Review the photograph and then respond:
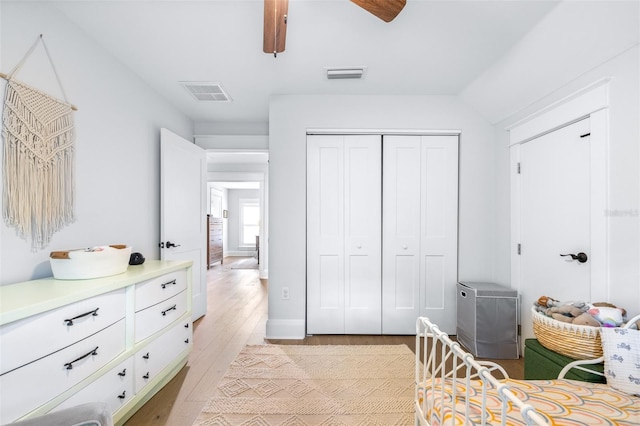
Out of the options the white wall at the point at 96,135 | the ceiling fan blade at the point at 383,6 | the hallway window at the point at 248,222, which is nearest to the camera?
the ceiling fan blade at the point at 383,6

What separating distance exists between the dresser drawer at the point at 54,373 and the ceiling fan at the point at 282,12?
1.81 m

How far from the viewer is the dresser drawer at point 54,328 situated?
1.09 metres

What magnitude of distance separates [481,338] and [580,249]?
1.08m

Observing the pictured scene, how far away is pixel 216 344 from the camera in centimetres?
275

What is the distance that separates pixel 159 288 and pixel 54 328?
722mm

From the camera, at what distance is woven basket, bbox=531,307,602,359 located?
5.00ft

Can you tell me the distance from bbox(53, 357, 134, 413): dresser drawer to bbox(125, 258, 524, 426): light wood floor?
21cm

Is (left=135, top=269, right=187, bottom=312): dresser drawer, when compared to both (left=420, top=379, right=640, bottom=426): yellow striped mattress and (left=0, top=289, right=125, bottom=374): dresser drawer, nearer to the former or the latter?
(left=0, top=289, right=125, bottom=374): dresser drawer

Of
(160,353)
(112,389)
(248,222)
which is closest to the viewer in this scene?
(112,389)

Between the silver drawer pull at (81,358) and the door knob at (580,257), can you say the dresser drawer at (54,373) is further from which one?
the door knob at (580,257)

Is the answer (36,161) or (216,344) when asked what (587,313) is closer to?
(216,344)

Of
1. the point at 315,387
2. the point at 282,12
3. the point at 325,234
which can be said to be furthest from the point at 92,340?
the point at 325,234

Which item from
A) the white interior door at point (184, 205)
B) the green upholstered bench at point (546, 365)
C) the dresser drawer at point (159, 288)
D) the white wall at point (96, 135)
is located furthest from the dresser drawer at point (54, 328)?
the green upholstered bench at point (546, 365)

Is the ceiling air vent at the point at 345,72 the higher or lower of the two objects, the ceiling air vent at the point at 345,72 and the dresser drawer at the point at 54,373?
the higher
